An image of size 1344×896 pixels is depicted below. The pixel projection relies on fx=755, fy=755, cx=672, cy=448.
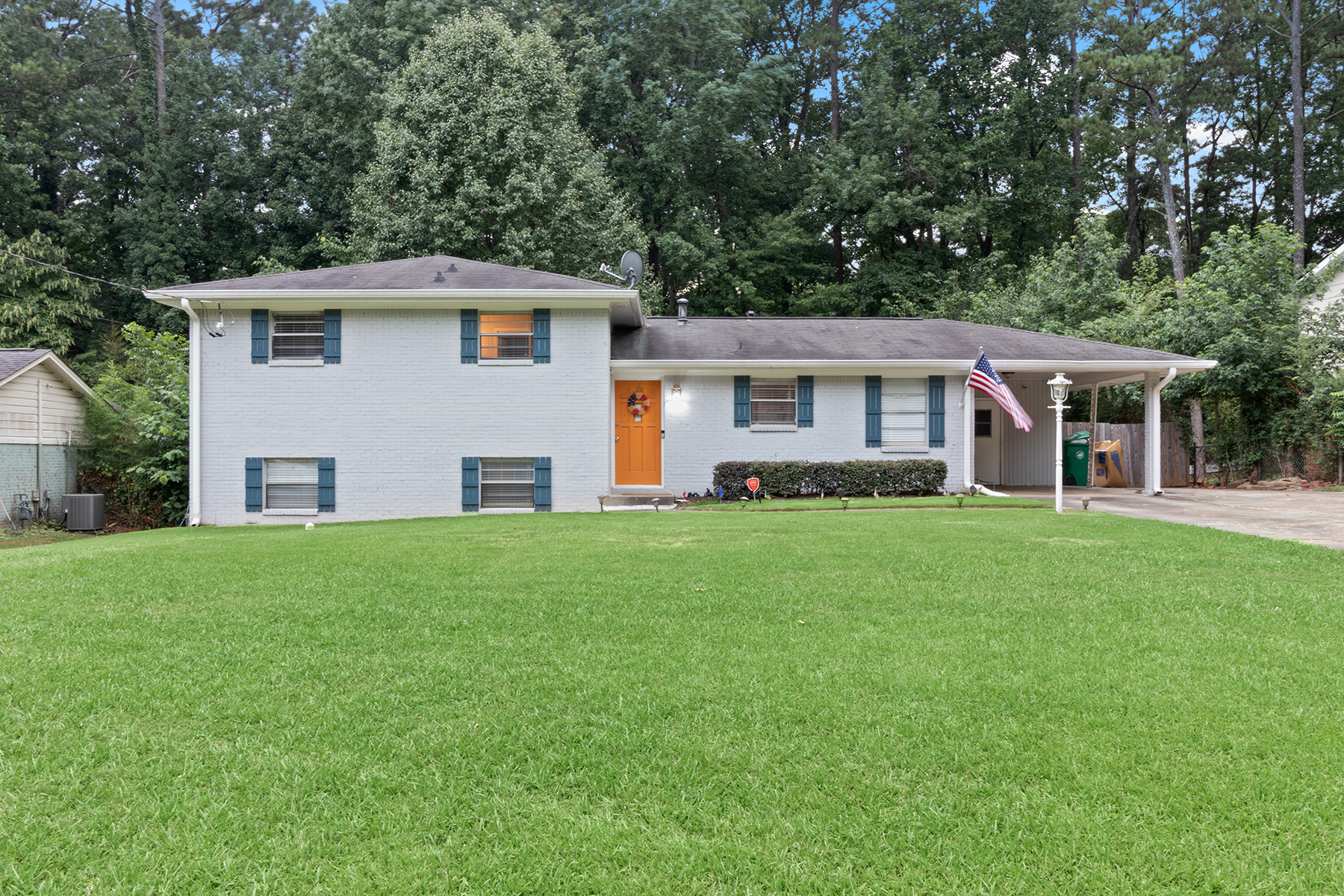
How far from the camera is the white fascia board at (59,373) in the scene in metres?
14.1

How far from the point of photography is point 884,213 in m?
26.5

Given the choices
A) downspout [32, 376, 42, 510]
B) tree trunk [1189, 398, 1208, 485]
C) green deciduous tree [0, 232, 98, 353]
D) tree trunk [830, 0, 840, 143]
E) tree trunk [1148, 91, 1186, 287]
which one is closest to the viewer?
downspout [32, 376, 42, 510]

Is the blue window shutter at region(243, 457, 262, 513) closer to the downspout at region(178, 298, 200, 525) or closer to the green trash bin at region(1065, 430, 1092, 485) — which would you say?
the downspout at region(178, 298, 200, 525)

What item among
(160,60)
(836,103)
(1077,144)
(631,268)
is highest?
(160,60)

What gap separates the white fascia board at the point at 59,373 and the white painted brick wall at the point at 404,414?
3829 mm

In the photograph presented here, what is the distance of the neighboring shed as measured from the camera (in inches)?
553

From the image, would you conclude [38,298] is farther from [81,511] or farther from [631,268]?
[631,268]

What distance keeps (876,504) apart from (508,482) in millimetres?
6552

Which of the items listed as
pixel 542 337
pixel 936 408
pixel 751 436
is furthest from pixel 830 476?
pixel 542 337

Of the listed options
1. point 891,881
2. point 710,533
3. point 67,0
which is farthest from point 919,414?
point 67,0

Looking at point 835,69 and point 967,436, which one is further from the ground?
point 835,69

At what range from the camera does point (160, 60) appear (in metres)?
29.1

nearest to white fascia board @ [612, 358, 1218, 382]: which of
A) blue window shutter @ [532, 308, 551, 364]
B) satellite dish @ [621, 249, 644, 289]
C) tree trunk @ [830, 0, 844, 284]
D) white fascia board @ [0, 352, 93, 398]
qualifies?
blue window shutter @ [532, 308, 551, 364]

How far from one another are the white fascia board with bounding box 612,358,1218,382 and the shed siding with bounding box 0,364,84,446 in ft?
36.8
